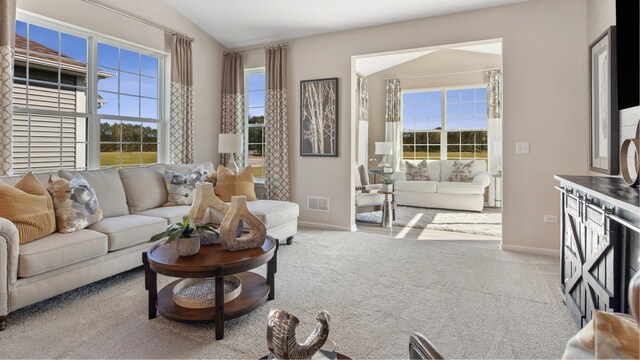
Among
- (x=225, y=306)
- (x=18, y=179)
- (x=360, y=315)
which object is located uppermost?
(x=18, y=179)

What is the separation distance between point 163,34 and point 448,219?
5068 mm

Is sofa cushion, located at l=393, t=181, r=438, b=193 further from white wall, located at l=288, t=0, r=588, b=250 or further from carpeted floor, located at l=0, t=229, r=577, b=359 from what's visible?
carpeted floor, located at l=0, t=229, r=577, b=359

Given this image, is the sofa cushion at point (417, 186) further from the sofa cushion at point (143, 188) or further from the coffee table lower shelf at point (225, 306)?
the coffee table lower shelf at point (225, 306)

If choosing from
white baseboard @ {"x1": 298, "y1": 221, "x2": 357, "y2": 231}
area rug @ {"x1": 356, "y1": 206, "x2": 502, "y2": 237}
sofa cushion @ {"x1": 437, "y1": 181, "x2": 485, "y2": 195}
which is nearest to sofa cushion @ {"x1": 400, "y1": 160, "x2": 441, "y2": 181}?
sofa cushion @ {"x1": 437, "y1": 181, "x2": 485, "y2": 195}

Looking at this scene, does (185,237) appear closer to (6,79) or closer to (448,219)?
(6,79)

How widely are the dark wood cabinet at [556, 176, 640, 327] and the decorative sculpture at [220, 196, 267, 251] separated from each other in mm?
1996

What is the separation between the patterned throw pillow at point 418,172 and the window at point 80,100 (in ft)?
16.3

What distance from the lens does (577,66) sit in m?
3.74

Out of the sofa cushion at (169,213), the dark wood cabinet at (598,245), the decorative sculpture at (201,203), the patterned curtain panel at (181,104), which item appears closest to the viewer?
the dark wood cabinet at (598,245)

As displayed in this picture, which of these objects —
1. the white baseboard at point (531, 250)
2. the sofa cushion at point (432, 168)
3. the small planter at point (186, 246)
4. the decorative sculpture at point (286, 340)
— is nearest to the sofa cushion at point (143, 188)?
the small planter at point (186, 246)

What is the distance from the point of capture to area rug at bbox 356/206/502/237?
206 inches

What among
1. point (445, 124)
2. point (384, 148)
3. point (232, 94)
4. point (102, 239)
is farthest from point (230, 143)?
point (445, 124)

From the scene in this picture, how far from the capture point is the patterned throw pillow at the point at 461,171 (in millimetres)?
7160

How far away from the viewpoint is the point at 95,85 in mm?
4094
